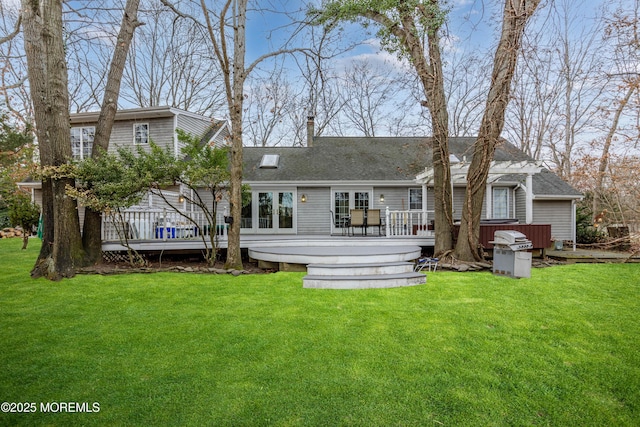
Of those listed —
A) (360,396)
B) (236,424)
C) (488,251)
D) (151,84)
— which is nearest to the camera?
(236,424)

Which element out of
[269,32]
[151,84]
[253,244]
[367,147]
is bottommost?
[253,244]

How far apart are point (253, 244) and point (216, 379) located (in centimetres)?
569

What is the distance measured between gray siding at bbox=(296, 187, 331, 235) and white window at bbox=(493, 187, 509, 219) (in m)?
6.58

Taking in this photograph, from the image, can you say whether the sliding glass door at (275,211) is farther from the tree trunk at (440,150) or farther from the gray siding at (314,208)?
the tree trunk at (440,150)

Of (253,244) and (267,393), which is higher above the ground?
(253,244)

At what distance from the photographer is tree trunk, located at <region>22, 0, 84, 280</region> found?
6758 mm

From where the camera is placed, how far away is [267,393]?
2572 mm

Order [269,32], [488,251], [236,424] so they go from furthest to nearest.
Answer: [488,251]
[269,32]
[236,424]

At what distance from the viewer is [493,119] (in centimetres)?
741

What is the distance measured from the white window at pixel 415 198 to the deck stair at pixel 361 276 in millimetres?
6780

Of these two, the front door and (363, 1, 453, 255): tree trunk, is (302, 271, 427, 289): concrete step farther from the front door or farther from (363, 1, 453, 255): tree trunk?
the front door

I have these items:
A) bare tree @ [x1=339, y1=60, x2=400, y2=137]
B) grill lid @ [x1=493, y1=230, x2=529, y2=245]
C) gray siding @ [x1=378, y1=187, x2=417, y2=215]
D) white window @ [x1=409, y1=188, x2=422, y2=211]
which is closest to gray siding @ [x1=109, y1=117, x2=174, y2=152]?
gray siding @ [x1=378, y1=187, x2=417, y2=215]

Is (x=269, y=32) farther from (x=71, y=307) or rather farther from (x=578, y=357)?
(x=578, y=357)

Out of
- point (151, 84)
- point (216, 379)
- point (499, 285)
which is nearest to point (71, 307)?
point (216, 379)
